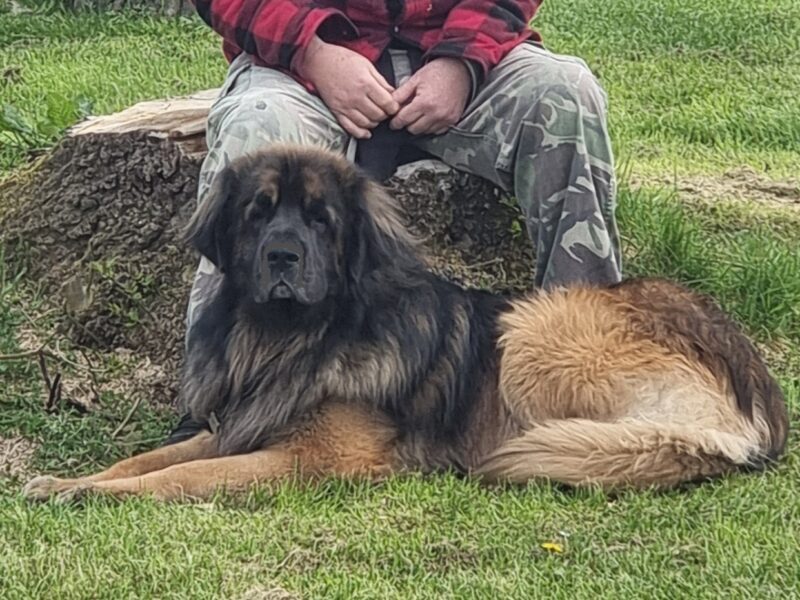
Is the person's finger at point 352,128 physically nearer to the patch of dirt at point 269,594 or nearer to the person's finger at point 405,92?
the person's finger at point 405,92

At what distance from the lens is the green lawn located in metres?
3.35

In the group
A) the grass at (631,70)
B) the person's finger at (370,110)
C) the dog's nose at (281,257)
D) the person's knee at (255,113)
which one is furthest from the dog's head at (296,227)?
the grass at (631,70)

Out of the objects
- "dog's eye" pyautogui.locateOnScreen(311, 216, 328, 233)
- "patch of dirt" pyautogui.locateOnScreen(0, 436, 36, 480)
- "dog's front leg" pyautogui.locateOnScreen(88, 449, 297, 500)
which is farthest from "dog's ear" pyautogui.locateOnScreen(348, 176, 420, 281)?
"patch of dirt" pyautogui.locateOnScreen(0, 436, 36, 480)

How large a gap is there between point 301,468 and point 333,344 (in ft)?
1.37

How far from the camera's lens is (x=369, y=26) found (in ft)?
16.1

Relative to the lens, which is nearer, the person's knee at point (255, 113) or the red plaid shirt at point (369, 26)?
the person's knee at point (255, 113)

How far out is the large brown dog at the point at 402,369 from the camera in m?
4.09

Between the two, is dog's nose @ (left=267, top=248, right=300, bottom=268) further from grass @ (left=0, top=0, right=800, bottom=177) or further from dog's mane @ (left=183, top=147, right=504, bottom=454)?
grass @ (left=0, top=0, right=800, bottom=177)

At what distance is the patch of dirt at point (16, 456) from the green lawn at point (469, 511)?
0.13 feet

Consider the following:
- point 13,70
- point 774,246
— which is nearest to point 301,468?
point 774,246

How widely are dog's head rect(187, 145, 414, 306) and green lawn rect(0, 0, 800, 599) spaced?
0.63 meters

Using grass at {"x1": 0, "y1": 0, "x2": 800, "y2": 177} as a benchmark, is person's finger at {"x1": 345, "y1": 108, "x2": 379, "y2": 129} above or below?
above

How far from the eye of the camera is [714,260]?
18.9 feet

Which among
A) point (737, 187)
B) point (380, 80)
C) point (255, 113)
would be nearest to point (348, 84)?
point (380, 80)
